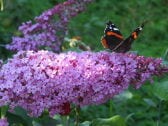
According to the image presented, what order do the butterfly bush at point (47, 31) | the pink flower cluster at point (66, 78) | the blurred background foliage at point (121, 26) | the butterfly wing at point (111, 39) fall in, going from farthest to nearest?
the blurred background foliage at point (121, 26) < the butterfly bush at point (47, 31) < the butterfly wing at point (111, 39) < the pink flower cluster at point (66, 78)

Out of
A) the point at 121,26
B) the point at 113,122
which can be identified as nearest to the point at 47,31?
the point at 113,122

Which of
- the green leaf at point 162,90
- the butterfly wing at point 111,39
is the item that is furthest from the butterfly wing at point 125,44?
the green leaf at point 162,90

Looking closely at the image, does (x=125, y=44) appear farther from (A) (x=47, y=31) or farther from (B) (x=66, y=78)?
(A) (x=47, y=31)

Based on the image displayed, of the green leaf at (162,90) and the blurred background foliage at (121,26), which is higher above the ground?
the blurred background foliage at (121,26)

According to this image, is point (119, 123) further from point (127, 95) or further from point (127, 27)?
point (127, 27)

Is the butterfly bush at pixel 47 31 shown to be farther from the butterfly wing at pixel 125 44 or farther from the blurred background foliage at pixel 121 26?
the butterfly wing at pixel 125 44

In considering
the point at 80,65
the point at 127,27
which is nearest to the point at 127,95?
the point at 80,65
